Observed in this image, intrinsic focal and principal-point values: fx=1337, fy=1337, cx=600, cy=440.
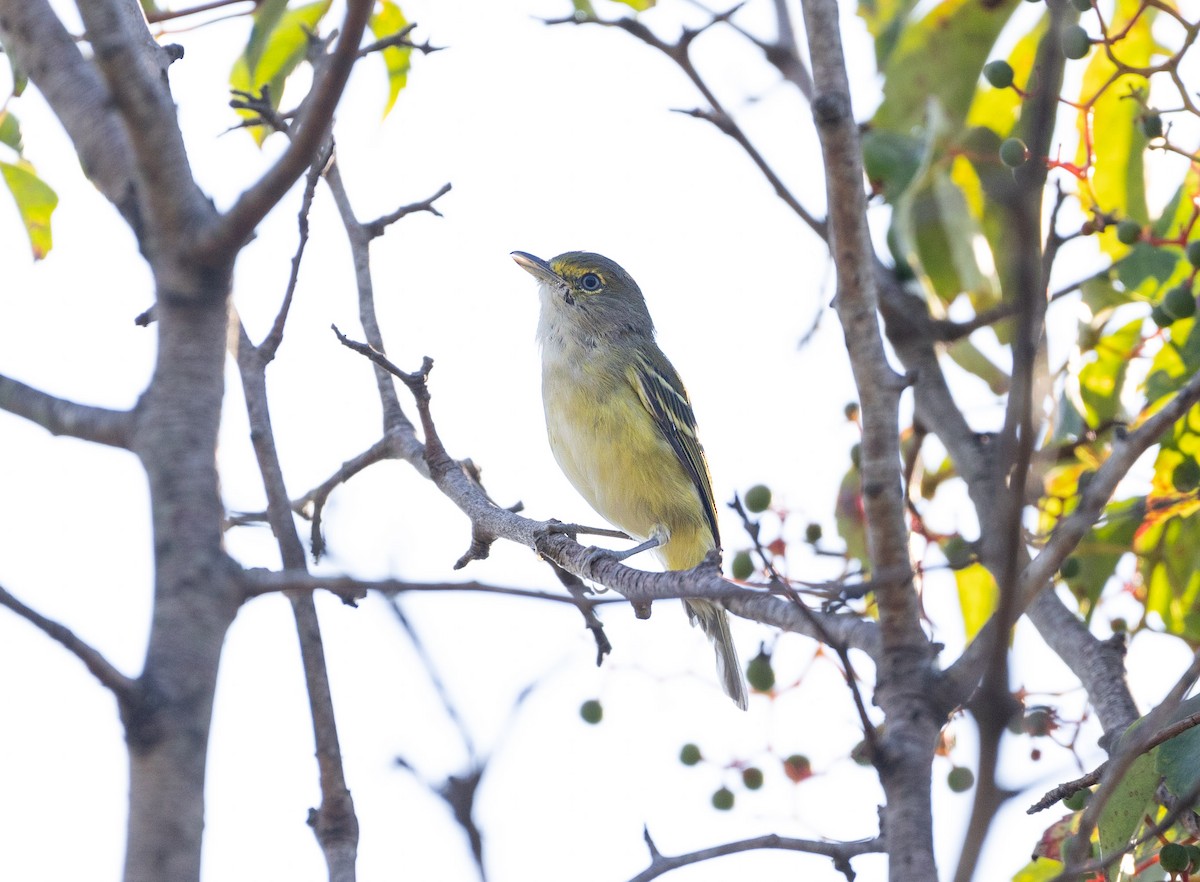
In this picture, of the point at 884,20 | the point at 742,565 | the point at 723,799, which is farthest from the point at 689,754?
the point at 884,20

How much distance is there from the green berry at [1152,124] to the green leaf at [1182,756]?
208cm

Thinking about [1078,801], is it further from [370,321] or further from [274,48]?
[274,48]

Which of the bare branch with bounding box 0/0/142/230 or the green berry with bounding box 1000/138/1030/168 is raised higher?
the green berry with bounding box 1000/138/1030/168

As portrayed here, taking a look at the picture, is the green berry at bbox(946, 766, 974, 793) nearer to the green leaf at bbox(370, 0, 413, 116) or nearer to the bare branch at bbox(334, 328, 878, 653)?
the bare branch at bbox(334, 328, 878, 653)

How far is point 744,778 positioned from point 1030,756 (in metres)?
1.11

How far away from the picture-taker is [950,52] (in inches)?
196

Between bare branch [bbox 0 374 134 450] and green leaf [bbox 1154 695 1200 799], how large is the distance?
217 cm

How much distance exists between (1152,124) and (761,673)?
2.37 meters

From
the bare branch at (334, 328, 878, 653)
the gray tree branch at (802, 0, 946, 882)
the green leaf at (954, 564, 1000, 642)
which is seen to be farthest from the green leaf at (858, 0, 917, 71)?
the gray tree branch at (802, 0, 946, 882)

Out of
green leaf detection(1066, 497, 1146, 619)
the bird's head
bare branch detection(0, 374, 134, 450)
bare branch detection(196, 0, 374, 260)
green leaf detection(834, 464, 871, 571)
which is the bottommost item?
bare branch detection(0, 374, 134, 450)

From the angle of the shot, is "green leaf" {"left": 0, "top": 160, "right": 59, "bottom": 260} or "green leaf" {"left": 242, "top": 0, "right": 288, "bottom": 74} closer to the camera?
"green leaf" {"left": 242, "top": 0, "right": 288, "bottom": 74}

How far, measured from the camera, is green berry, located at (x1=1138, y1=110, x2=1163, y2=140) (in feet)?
14.1

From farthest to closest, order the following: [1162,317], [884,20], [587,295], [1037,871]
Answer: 1. [587,295]
2. [884,20]
3. [1162,317]
4. [1037,871]

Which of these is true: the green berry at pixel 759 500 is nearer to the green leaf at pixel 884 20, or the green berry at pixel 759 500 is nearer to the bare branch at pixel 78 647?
the green leaf at pixel 884 20
